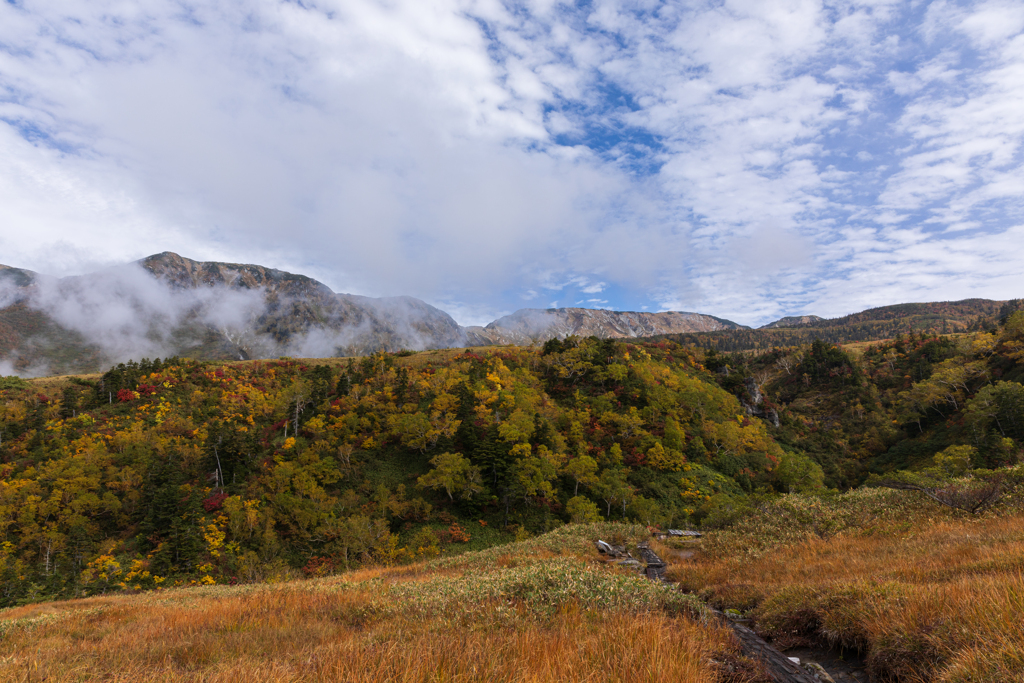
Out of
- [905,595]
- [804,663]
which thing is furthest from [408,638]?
[905,595]

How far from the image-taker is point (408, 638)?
547 cm

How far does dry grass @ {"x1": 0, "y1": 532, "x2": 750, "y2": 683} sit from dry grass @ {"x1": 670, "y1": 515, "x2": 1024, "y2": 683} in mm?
2012

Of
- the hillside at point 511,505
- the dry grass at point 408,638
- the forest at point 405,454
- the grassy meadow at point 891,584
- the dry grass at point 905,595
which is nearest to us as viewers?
the dry grass at point 408,638

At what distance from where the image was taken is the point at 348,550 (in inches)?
1515

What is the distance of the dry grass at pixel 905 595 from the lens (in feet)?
13.3

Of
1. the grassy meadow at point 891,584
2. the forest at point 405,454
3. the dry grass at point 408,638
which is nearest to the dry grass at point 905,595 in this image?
the grassy meadow at point 891,584

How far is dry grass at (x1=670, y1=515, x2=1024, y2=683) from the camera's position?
4.07 m

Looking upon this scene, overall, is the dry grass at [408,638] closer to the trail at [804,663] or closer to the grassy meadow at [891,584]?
the trail at [804,663]

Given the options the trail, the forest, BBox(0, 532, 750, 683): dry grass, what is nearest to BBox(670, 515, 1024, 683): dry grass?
the trail

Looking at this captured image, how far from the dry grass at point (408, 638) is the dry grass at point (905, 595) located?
201 cm

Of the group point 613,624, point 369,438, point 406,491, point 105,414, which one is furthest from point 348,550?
point 105,414

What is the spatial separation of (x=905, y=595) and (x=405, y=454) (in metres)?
52.3

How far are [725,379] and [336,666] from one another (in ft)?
295

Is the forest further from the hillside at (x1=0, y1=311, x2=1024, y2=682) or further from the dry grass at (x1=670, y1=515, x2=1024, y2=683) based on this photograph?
the dry grass at (x1=670, y1=515, x2=1024, y2=683)
